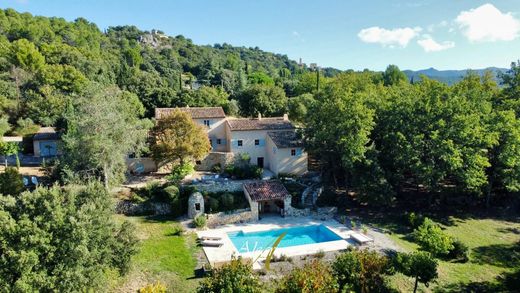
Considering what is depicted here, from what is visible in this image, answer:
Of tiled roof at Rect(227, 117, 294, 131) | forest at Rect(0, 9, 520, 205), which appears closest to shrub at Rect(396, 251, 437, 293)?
forest at Rect(0, 9, 520, 205)

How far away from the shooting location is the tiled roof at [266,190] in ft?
111

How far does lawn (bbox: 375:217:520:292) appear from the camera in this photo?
23.8 m

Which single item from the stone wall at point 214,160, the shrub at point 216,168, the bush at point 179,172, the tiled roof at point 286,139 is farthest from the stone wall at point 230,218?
the tiled roof at point 286,139

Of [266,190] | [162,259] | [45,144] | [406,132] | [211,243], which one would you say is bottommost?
[162,259]

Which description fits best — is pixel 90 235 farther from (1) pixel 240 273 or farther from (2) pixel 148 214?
(2) pixel 148 214

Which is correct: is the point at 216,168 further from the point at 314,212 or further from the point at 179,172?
the point at 314,212

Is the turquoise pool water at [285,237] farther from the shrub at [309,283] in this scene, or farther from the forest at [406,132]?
the shrub at [309,283]

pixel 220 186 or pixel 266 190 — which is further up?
pixel 220 186

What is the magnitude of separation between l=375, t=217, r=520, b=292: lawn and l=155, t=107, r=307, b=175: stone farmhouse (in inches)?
447

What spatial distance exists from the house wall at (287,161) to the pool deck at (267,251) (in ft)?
22.9

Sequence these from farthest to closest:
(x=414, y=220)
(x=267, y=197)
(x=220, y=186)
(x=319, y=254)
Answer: (x=220, y=186) → (x=267, y=197) → (x=414, y=220) → (x=319, y=254)

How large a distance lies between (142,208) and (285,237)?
42.6 feet

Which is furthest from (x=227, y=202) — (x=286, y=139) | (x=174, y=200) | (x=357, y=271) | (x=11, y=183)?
(x=11, y=183)

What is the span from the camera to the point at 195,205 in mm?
32781
